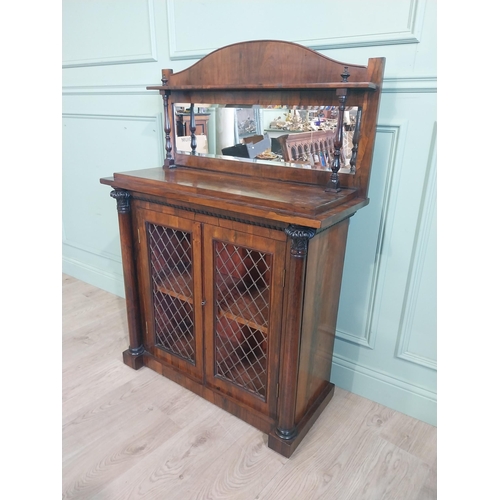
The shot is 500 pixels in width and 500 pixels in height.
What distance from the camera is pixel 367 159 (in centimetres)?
134

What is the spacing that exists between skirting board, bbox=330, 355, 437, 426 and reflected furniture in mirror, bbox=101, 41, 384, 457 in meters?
0.13

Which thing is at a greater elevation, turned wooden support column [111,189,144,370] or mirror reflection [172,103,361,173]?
mirror reflection [172,103,361,173]

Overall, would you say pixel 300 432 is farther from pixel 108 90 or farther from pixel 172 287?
pixel 108 90

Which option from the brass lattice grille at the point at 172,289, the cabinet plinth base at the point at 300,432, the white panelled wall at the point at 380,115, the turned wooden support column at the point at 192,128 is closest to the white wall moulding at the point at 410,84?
the white panelled wall at the point at 380,115

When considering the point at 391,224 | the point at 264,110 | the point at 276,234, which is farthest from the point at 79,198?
the point at 391,224

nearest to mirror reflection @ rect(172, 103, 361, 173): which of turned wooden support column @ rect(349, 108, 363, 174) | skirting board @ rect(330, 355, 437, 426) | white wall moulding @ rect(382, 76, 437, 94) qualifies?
turned wooden support column @ rect(349, 108, 363, 174)

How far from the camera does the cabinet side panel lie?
1281 millimetres

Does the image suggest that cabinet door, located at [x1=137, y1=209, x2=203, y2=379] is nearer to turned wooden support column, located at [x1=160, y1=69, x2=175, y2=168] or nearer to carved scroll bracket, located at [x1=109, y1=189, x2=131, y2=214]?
carved scroll bracket, located at [x1=109, y1=189, x2=131, y2=214]

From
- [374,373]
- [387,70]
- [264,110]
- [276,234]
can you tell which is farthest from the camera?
[374,373]

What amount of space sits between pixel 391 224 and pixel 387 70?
0.55 m

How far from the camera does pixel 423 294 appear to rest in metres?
1.48

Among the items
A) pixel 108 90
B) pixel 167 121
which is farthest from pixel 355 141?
pixel 108 90

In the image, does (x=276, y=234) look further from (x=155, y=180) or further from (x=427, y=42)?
(x=427, y=42)

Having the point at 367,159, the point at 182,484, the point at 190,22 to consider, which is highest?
the point at 190,22
